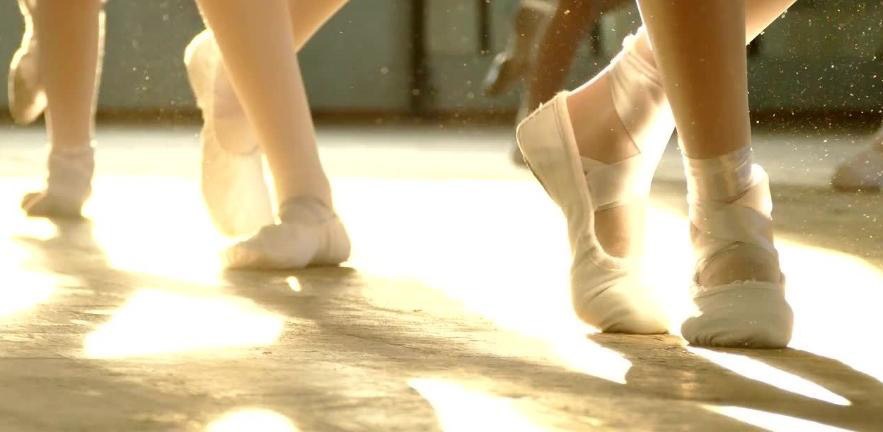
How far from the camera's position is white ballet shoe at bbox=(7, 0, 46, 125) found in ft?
5.69

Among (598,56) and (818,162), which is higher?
(598,56)

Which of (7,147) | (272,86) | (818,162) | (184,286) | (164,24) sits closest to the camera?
(184,286)

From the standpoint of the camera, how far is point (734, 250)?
0.92 meters

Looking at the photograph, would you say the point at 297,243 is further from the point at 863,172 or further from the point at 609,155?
the point at 863,172

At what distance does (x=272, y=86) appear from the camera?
124cm

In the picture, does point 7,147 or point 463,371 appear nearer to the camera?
point 463,371

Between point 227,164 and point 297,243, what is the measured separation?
0.19 meters

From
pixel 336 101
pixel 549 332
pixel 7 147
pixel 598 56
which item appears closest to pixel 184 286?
pixel 549 332

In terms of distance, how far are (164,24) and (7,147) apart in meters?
1.28

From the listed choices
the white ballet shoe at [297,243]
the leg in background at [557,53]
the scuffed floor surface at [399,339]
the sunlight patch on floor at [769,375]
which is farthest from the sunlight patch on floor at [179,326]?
the leg in background at [557,53]

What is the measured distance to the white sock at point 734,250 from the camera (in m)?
0.89

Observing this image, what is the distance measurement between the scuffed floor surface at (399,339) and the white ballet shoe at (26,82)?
0.49 ft

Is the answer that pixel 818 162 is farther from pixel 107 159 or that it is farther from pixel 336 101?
pixel 336 101

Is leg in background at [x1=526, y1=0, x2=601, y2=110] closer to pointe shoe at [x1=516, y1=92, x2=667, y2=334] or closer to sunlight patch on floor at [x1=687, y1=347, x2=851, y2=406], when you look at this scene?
pointe shoe at [x1=516, y1=92, x2=667, y2=334]
